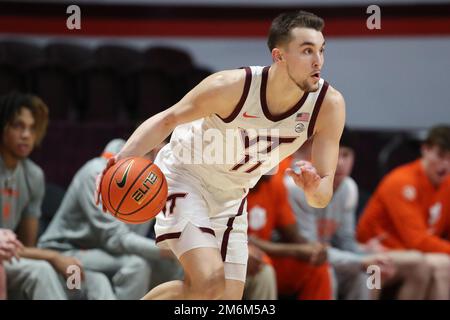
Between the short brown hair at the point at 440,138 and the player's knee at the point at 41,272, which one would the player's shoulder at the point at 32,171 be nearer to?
the player's knee at the point at 41,272

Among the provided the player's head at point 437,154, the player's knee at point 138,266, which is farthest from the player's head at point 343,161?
the player's knee at point 138,266

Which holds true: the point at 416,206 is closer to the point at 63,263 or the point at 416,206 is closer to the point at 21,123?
the point at 63,263

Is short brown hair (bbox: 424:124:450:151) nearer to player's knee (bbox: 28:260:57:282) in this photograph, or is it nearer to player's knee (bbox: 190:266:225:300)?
player's knee (bbox: 190:266:225:300)

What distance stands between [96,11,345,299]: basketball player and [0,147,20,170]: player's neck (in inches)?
53.0

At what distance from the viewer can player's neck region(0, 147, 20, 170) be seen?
5340 mm

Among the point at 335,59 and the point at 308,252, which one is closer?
the point at 308,252

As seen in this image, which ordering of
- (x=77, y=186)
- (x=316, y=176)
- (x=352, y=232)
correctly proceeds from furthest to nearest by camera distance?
(x=352, y=232) → (x=77, y=186) → (x=316, y=176)

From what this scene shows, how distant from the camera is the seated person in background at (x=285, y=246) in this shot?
5.53 m

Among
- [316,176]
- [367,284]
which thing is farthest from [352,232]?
[316,176]

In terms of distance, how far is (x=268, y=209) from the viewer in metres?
5.62

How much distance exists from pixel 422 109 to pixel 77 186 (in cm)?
341

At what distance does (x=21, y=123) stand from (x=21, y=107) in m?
0.11

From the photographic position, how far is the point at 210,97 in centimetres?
416
